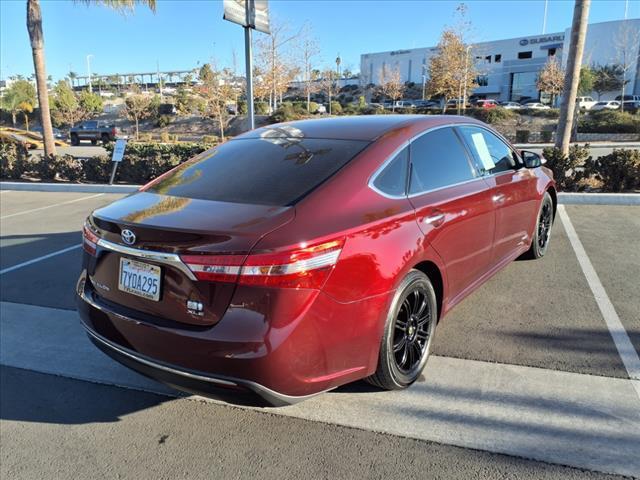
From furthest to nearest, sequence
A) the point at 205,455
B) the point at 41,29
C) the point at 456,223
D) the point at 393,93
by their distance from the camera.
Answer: the point at 393,93
the point at 41,29
the point at 456,223
the point at 205,455

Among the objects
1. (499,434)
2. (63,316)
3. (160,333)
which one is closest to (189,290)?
(160,333)

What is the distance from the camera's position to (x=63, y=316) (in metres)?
4.42

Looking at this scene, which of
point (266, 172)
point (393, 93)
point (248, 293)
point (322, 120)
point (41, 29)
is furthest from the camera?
point (393, 93)

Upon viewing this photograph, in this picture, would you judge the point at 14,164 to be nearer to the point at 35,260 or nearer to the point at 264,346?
the point at 35,260

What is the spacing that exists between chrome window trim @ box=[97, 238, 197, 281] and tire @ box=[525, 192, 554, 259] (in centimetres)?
401

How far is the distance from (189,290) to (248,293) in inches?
12.3

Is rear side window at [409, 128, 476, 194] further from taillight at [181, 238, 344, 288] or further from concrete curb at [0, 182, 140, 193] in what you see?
concrete curb at [0, 182, 140, 193]

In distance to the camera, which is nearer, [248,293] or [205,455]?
[248,293]

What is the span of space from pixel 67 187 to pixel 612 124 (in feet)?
100

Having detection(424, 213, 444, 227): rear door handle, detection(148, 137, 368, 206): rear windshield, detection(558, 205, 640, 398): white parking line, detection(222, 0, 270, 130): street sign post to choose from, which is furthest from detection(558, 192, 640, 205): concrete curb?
detection(148, 137, 368, 206): rear windshield

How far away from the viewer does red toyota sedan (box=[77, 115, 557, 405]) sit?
2.27 meters

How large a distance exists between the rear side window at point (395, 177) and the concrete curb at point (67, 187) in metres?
9.54

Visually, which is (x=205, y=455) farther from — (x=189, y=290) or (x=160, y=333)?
(x=189, y=290)

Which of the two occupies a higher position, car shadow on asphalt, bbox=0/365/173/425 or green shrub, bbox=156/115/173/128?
green shrub, bbox=156/115/173/128
